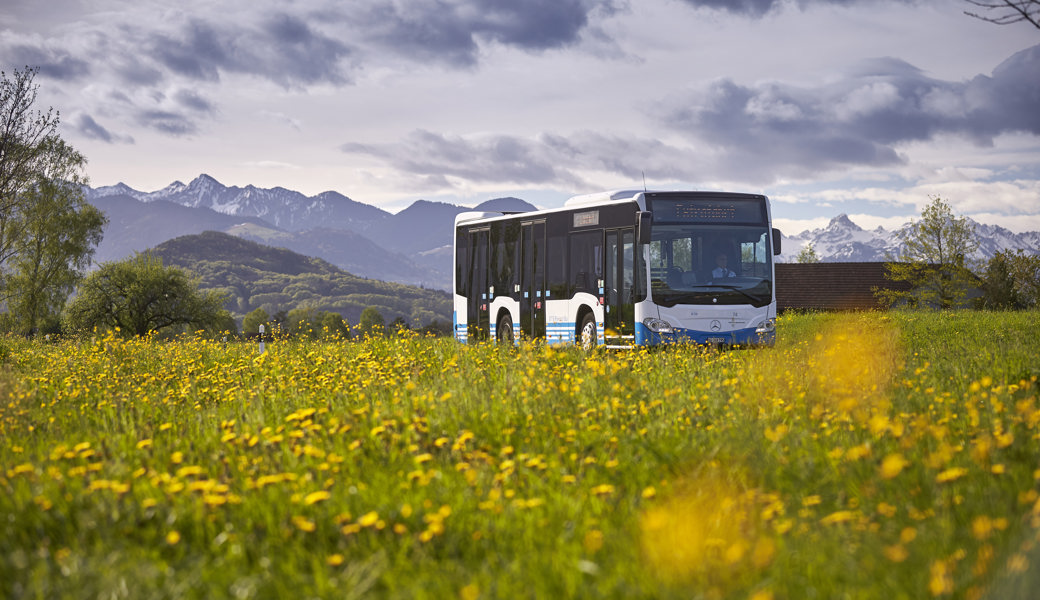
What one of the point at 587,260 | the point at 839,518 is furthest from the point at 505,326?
the point at 839,518

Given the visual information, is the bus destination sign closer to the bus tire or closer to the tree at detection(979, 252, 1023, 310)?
the bus tire

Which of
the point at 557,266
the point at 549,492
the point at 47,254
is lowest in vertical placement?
the point at 549,492

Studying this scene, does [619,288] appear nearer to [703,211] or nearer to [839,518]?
[703,211]

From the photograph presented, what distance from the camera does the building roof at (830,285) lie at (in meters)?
65.1

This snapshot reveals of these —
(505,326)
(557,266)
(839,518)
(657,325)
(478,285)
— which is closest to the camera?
(839,518)

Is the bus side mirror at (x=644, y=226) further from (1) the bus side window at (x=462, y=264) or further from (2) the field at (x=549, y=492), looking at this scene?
(1) the bus side window at (x=462, y=264)

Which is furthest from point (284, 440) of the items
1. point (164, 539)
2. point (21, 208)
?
point (21, 208)

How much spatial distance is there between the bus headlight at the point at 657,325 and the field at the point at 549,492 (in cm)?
606

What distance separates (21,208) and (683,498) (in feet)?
153

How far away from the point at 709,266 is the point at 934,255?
4972 centimetres

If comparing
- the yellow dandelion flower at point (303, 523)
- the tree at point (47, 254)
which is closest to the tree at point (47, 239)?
the tree at point (47, 254)

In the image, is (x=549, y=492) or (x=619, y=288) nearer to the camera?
(x=549, y=492)

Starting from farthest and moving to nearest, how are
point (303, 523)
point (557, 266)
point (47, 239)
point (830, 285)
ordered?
point (830, 285) → point (47, 239) → point (557, 266) → point (303, 523)

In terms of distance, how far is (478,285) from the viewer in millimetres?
19859
